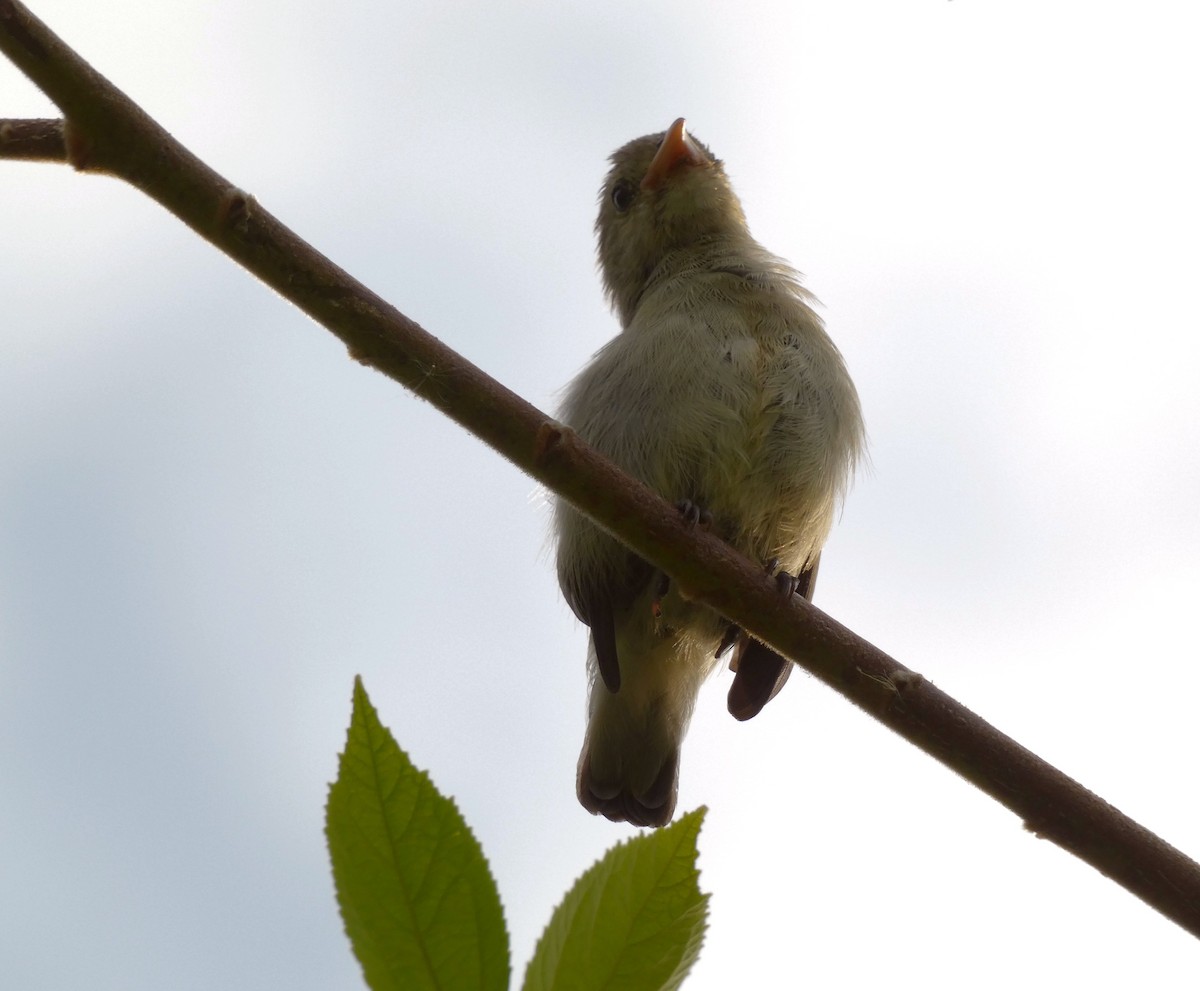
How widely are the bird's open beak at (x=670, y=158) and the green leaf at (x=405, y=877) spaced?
4.89 meters

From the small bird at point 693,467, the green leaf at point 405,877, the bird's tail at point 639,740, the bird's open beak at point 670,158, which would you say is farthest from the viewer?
the bird's open beak at point 670,158

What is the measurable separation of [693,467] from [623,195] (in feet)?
7.33

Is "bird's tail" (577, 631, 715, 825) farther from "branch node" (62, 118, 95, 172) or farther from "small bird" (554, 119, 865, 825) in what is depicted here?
"branch node" (62, 118, 95, 172)

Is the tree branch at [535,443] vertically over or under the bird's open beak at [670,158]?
under

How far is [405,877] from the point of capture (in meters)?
1.38

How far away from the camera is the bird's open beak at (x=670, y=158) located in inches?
235

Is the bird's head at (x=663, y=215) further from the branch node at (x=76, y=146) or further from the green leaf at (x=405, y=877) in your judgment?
the green leaf at (x=405, y=877)

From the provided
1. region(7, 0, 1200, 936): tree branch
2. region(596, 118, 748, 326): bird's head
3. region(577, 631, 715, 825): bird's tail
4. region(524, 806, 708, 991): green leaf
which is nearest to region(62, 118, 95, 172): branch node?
region(7, 0, 1200, 936): tree branch

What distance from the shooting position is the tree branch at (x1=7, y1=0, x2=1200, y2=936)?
7.54 ft

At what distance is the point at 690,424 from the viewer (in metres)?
4.48

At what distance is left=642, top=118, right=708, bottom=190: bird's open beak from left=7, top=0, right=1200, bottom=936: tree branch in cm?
337

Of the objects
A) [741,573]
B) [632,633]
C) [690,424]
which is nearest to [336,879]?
[741,573]

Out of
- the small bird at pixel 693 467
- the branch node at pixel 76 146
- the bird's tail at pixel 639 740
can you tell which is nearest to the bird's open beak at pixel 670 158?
the small bird at pixel 693 467

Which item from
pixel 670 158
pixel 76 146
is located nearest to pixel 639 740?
pixel 670 158
